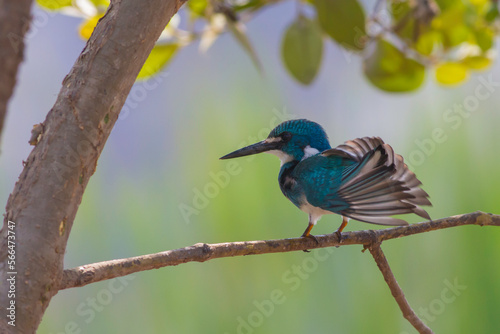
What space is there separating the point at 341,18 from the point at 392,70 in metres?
0.25

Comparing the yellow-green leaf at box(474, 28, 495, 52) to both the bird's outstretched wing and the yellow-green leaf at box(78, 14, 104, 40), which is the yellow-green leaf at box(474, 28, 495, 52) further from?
the yellow-green leaf at box(78, 14, 104, 40)

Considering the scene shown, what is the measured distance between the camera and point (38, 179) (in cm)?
60

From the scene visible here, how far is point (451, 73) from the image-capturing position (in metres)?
1.55

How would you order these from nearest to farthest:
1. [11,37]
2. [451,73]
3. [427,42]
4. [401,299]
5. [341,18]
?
1. [11,37]
2. [401,299]
3. [341,18]
4. [427,42]
5. [451,73]

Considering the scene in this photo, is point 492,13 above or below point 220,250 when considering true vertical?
above

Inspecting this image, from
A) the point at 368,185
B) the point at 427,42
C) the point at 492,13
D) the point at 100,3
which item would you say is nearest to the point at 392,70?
the point at 427,42

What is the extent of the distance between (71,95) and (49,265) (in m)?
0.18

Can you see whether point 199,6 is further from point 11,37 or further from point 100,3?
point 11,37

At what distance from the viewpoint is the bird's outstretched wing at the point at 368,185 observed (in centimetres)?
79

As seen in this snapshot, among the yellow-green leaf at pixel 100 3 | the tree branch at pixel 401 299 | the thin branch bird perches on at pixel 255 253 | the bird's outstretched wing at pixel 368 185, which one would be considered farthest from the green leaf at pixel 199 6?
the tree branch at pixel 401 299

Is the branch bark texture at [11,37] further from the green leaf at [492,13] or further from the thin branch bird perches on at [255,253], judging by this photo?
the green leaf at [492,13]

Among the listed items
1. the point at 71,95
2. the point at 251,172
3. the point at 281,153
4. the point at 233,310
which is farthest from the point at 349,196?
the point at 251,172

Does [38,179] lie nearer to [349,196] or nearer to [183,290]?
[349,196]

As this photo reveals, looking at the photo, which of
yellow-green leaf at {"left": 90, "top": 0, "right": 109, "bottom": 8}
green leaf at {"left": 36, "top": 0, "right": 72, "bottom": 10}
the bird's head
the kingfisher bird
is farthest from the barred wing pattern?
yellow-green leaf at {"left": 90, "top": 0, "right": 109, "bottom": 8}
